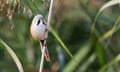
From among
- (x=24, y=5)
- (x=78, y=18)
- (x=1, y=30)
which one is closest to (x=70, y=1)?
(x=78, y=18)

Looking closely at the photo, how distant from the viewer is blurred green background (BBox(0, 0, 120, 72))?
1.56m

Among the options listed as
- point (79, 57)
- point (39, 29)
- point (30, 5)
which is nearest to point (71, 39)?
point (79, 57)

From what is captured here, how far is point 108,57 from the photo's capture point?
1565 millimetres

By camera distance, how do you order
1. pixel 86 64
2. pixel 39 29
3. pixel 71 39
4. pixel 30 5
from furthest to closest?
Result: pixel 71 39 → pixel 86 64 → pixel 30 5 → pixel 39 29

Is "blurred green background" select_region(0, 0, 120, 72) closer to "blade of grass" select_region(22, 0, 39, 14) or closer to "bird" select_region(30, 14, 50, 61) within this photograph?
"blade of grass" select_region(22, 0, 39, 14)

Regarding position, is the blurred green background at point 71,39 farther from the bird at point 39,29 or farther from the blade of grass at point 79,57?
the bird at point 39,29

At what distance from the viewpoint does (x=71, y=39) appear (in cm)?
184

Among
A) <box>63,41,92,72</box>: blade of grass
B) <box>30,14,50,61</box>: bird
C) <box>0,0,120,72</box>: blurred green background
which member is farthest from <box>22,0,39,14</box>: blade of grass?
<box>63,41,92,72</box>: blade of grass

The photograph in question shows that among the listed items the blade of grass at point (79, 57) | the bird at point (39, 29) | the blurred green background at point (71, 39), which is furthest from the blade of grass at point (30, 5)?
the blade of grass at point (79, 57)

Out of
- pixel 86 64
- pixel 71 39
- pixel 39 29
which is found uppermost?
pixel 39 29

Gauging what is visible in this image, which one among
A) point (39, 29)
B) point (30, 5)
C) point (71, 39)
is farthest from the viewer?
point (71, 39)

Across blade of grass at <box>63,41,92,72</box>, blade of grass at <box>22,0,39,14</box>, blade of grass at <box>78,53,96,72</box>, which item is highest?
blade of grass at <box>22,0,39,14</box>

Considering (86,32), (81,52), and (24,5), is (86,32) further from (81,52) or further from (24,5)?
(24,5)

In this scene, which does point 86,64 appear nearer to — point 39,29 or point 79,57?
point 79,57
